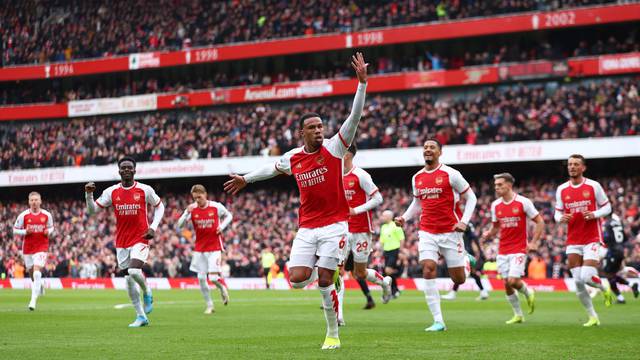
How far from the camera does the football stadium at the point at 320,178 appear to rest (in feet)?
44.8

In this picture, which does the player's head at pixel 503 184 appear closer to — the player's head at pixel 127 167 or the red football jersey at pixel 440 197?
the red football jersey at pixel 440 197

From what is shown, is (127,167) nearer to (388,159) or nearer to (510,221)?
(510,221)

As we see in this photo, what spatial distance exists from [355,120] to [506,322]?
730cm

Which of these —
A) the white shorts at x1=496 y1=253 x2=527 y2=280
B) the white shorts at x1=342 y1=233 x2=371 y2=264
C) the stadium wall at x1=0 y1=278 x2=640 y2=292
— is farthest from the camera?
the stadium wall at x1=0 y1=278 x2=640 y2=292

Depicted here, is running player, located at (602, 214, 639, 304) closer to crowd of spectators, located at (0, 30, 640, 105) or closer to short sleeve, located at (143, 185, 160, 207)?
short sleeve, located at (143, 185, 160, 207)

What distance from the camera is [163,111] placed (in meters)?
58.8

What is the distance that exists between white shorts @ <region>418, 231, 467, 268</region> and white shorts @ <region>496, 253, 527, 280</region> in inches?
96.5

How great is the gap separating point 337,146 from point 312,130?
36 centimetres

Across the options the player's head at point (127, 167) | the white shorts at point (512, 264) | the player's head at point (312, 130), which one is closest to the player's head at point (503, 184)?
the white shorts at point (512, 264)

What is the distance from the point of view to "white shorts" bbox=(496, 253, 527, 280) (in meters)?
17.2

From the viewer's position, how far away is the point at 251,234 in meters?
46.6

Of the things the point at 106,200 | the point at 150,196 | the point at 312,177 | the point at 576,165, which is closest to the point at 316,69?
the point at 150,196

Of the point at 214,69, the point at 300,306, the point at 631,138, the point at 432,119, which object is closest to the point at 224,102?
the point at 214,69

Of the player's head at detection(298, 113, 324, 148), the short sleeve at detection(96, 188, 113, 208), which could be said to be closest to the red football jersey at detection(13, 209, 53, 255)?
the short sleeve at detection(96, 188, 113, 208)
